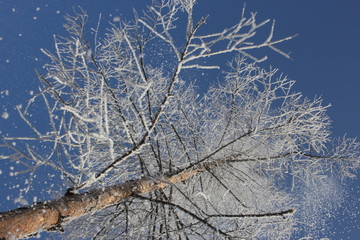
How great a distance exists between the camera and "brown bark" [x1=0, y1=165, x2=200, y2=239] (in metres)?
2.31

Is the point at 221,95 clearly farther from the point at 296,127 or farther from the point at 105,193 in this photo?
the point at 105,193

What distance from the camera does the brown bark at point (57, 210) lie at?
2.31 metres

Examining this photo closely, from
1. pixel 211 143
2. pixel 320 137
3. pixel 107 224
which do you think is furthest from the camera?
pixel 211 143

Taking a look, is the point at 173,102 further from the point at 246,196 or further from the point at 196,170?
the point at 246,196

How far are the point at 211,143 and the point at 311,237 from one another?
3.10 metres

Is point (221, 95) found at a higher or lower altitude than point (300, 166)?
higher

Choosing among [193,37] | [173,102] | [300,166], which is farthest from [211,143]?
[193,37]

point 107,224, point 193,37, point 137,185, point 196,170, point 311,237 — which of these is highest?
point 193,37

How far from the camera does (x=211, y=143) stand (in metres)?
6.66

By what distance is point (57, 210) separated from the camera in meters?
2.79

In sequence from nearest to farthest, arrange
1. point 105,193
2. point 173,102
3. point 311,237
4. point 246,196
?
point 105,193
point 311,237
point 173,102
point 246,196

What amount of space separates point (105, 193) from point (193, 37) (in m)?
2.05

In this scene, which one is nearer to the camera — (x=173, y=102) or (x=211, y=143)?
(x=173, y=102)

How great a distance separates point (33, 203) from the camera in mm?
2697
